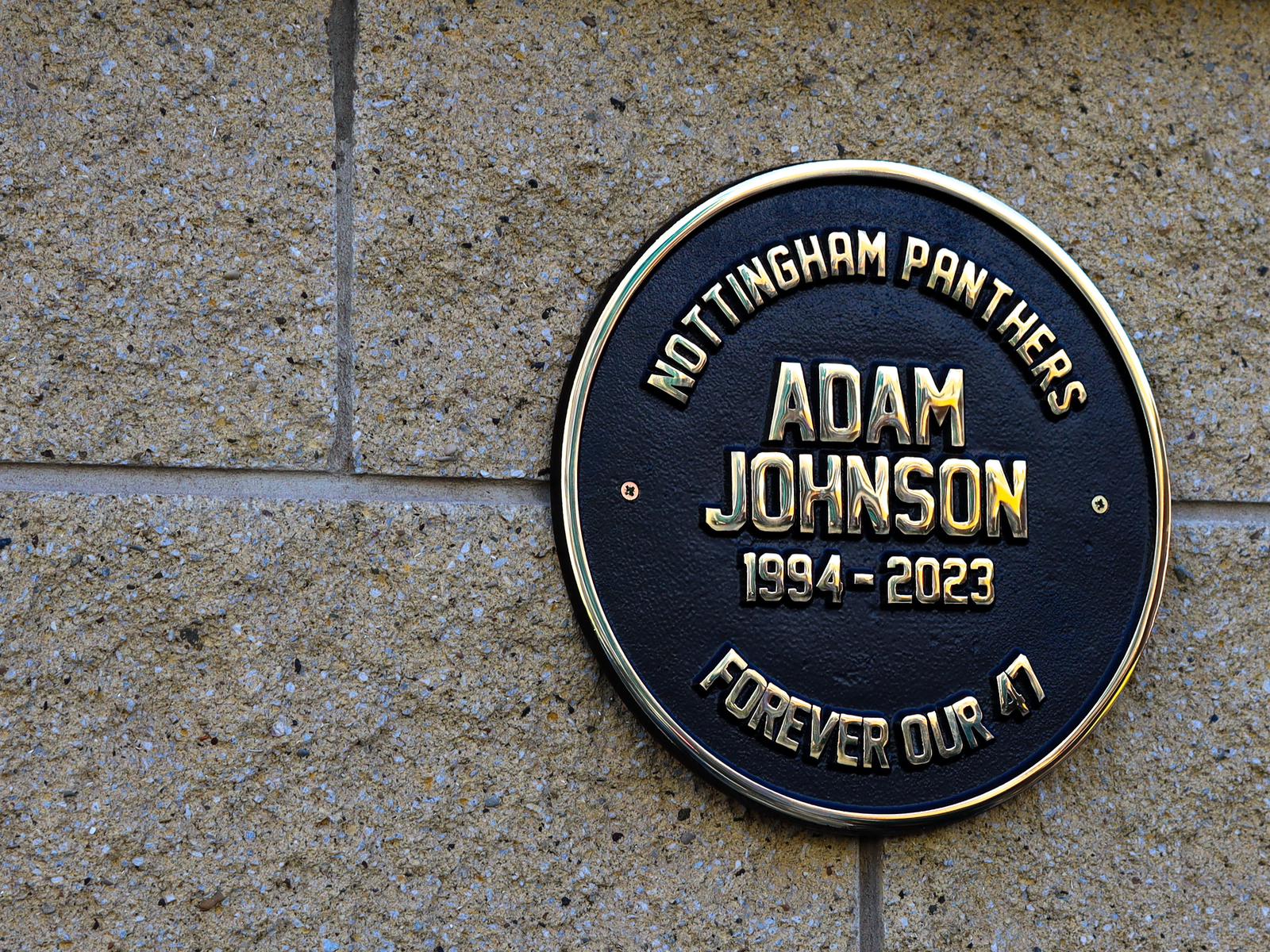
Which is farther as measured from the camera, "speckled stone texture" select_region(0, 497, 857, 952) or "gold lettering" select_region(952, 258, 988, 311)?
"gold lettering" select_region(952, 258, 988, 311)

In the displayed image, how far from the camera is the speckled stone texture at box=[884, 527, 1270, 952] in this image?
1.57 meters

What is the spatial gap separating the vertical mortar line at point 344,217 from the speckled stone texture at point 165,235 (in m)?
0.01

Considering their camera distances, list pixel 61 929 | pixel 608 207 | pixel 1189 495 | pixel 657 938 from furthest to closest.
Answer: pixel 1189 495, pixel 608 207, pixel 657 938, pixel 61 929

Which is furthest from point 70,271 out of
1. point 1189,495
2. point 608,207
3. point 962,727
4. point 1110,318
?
point 1189,495

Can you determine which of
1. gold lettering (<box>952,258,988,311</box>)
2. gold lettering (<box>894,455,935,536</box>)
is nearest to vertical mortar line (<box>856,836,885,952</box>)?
gold lettering (<box>894,455,935,536</box>)

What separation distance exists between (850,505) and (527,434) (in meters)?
0.47

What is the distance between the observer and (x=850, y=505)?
5.14 feet

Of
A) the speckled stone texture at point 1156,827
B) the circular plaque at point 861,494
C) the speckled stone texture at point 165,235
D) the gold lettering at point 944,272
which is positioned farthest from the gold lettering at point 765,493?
the speckled stone texture at point 165,235

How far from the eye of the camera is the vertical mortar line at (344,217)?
1.51m

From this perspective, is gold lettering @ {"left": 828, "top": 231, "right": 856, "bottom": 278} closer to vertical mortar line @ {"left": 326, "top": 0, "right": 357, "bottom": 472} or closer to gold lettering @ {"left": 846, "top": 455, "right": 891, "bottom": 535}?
gold lettering @ {"left": 846, "top": 455, "right": 891, "bottom": 535}

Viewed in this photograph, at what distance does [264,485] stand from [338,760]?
381 mm

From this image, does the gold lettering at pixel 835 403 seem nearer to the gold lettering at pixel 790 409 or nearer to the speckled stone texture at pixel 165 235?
the gold lettering at pixel 790 409

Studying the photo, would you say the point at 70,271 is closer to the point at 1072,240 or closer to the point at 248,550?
the point at 248,550

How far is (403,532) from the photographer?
4.92 ft
